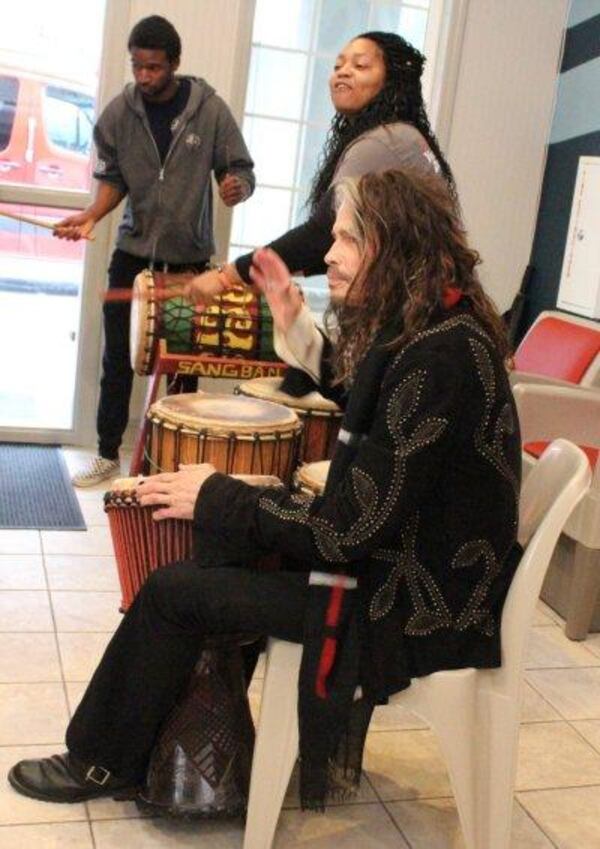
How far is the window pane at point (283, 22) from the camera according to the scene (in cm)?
443

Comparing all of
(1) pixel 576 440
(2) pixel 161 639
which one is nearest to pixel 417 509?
(2) pixel 161 639

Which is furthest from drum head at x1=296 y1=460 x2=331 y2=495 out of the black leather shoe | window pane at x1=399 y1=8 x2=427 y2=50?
window pane at x1=399 y1=8 x2=427 y2=50

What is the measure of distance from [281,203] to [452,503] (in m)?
3.07

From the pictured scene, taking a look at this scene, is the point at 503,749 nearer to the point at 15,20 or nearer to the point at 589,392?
the point at 589,392

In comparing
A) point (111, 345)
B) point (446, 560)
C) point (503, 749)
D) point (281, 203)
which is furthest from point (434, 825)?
point (281, 203)

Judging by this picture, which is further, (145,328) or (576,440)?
(576,440)

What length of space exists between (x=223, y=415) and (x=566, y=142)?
2715 mm

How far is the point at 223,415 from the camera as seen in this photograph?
2475mm

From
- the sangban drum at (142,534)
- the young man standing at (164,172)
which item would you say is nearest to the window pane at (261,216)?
the young man standing at (164,172)

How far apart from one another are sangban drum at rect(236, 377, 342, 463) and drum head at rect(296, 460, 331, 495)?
0.33 metres

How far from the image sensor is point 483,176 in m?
4.70

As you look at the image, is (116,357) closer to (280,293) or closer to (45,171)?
(45,171)

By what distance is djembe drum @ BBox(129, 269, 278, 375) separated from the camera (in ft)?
11.1

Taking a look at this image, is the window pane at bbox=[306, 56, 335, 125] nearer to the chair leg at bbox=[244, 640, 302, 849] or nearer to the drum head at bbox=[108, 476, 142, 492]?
the drum head at bbox=[108, 476, 142, 492]
